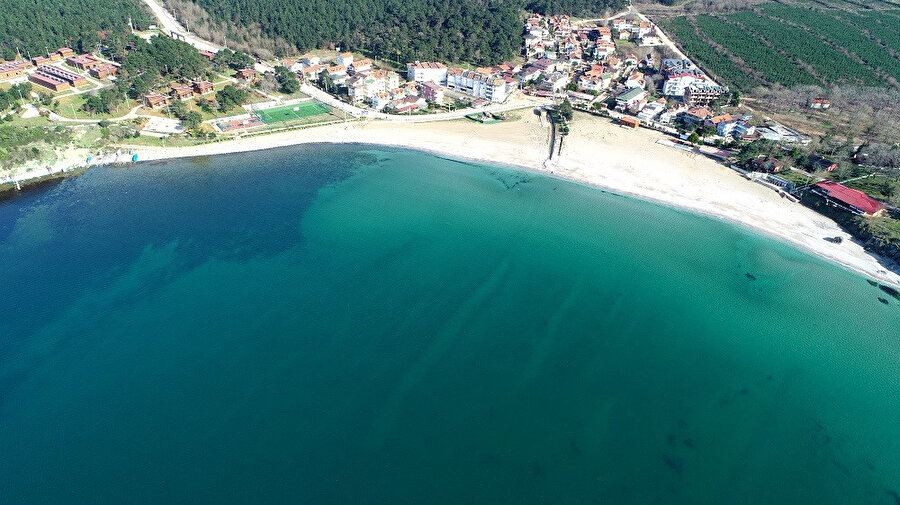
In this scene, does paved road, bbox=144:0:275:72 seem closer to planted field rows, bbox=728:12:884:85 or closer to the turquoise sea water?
the turquoise sea water

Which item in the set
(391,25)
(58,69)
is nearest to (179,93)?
(58,69)

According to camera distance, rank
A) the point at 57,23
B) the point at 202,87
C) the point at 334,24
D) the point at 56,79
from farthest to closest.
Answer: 1. the point at 334,24
2. the point at 57,23
3. the point at 202,87
4. the point at 56,79

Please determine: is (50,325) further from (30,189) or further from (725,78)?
(725,78)

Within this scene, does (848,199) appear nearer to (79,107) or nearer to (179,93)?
(179,93)

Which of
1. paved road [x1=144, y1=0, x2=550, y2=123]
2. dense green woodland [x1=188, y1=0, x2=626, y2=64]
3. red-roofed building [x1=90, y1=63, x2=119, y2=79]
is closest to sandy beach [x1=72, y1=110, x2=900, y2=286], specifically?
paved road [x1=144, y1=0, x2=550, y2=123]

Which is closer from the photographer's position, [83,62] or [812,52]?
Result: [83,62]

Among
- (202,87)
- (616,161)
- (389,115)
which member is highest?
(202,87)

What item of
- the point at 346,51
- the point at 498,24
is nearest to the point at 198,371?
the point at 346,51
